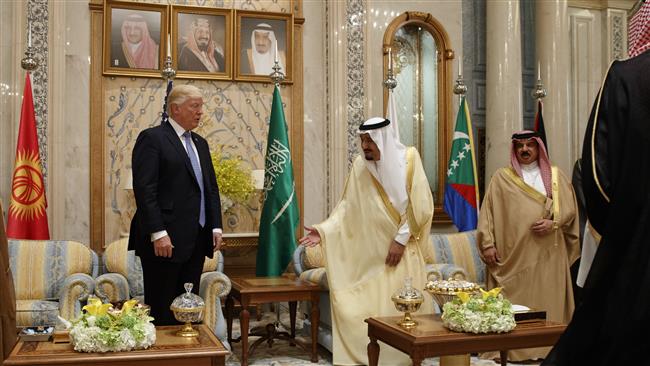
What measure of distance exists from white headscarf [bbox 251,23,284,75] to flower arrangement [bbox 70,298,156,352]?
14.3ft

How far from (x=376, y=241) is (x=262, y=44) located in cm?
312

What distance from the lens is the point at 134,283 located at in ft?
18.6

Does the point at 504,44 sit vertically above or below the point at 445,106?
above

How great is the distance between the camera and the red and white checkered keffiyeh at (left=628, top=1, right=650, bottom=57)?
2.36m

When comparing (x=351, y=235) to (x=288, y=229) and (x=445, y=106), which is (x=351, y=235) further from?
(x=445, y=106)

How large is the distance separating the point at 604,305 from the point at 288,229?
4498 millimetres

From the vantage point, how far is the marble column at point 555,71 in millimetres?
7805

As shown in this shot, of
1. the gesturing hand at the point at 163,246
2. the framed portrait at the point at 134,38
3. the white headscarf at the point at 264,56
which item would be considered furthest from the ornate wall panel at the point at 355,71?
the gesturing hand at the point at 163,246

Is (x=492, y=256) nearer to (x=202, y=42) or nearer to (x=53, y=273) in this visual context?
(x=53, y=273)

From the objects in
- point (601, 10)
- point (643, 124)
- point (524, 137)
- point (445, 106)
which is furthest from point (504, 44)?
point (643, 124)

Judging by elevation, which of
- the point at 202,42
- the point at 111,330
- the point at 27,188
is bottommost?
the point at 111,330

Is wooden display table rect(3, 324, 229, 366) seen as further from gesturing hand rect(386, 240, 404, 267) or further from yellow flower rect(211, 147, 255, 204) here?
yellow flower rect(211, 147, 255, 204)

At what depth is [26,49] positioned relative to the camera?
6.61 meters

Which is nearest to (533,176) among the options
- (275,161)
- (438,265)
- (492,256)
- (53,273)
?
(492,256)
